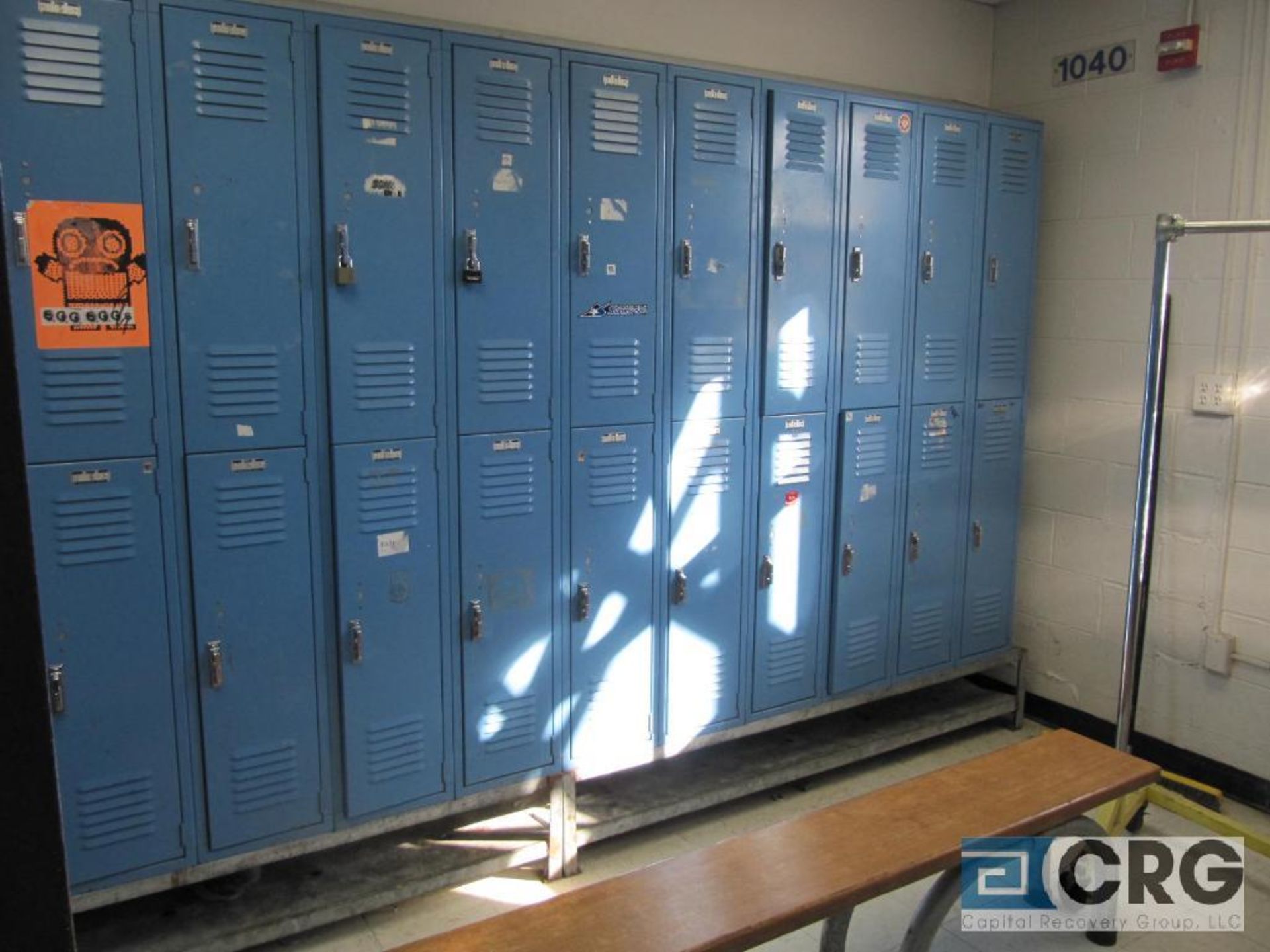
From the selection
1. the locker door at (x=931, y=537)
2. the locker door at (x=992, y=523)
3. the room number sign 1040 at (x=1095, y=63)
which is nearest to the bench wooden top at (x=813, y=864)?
the locker door at (x=931, y=537)

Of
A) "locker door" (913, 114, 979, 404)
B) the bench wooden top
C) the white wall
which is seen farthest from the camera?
"locker door" (913, 114, 979, 404)

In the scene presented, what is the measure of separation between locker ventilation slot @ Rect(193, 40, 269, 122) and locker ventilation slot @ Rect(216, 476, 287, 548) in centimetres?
90

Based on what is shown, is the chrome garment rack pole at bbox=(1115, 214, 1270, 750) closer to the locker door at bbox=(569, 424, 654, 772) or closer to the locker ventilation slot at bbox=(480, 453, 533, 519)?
the locker door at bbox=(569, 424, 654, 772)

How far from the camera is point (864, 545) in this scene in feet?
12.5

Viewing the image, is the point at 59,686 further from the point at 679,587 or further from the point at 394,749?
the point at 679,587

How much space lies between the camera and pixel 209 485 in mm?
2543

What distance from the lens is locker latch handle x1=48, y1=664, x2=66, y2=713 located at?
238 centimetres

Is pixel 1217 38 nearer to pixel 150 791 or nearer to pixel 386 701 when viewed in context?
pixel 386 701

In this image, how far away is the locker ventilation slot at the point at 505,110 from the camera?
2.79 m

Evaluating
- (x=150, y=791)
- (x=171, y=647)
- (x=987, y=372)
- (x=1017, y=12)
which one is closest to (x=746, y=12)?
(x=1017, y=12)

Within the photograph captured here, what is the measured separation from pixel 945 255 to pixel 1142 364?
89 centimetres

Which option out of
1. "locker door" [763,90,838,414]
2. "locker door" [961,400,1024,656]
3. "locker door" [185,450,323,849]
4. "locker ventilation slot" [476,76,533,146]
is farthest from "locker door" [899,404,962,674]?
"locker door" [185,450,323,849]

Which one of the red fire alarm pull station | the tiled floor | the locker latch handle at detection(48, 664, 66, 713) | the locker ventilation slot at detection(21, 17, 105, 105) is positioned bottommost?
the tiled floor

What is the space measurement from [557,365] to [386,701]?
1.08 metres
